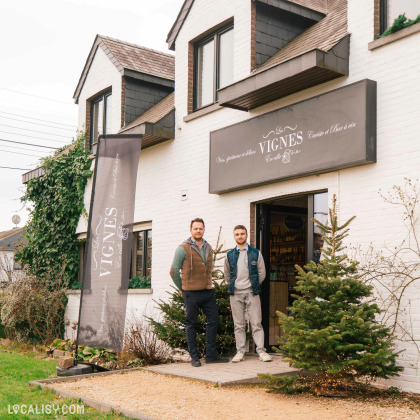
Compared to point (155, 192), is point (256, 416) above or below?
below

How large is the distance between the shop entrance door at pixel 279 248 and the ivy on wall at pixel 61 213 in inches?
236

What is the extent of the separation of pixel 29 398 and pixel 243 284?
10.6ft

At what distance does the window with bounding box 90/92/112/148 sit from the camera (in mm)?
14359

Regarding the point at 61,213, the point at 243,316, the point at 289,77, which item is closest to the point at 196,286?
the point at 243,316

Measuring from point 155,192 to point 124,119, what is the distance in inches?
91.9

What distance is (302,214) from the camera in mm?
10352

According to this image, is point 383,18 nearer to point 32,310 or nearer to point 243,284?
point 243,284

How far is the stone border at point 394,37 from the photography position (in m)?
7.32

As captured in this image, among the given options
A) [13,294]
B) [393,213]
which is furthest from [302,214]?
[13,294]

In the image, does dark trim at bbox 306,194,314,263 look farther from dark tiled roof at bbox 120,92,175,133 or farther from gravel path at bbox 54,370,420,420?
dark tiled roof at bbox 120,92,175,133

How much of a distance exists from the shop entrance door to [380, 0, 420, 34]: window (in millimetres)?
2608

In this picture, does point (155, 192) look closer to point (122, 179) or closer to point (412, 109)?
point (122, 179)

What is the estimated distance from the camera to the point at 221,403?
618 centimetres

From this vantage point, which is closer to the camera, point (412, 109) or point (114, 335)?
point (412, 109)
